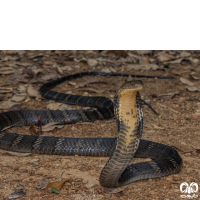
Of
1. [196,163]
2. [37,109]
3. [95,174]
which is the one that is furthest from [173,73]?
[95,174]

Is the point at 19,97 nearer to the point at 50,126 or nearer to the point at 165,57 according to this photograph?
the point at 50,126

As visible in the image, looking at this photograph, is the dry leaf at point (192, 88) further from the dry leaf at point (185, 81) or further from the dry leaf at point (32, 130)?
the dry leaf at point (32, 130)

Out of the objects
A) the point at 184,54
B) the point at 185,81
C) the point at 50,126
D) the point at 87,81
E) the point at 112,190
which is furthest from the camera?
the point at 184,54

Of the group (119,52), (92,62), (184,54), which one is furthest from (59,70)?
(184,54)

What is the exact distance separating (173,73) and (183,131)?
9.96 ft

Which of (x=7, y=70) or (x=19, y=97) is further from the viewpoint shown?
(x=7, y=70)

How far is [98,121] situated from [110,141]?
103 cm

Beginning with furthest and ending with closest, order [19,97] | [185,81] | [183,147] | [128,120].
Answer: [185,81] < [19,97] < [183,147] < [128,120]

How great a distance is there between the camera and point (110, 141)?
3830 mm

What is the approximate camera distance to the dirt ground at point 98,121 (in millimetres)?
2793

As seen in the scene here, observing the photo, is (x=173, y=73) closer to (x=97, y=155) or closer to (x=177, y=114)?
(x=177, y=114)


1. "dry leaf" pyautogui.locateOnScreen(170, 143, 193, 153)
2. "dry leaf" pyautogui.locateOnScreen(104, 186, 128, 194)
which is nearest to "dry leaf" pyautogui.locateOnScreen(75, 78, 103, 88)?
"dry leaf" pyautogui.locateOnScreen(170, 143, 193, 153)

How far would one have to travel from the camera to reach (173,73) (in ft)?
23.1

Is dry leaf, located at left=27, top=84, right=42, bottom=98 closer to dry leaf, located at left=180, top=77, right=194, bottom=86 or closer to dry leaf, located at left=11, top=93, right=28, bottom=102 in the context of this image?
dry leaf, located at left=11, top=93, right=28, bottom=102
